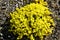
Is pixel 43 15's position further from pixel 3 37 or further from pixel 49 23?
pixel 3 37

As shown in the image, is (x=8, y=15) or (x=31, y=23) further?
(x=8, y=15)

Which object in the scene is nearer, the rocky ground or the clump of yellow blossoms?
the clump of yellow blossoms

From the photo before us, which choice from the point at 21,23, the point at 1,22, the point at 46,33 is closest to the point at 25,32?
the point at 21,23

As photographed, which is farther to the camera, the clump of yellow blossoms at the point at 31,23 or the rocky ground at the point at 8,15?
the rocky ground at the point at 8,15

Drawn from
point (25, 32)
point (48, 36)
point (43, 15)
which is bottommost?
point (48, 36)
